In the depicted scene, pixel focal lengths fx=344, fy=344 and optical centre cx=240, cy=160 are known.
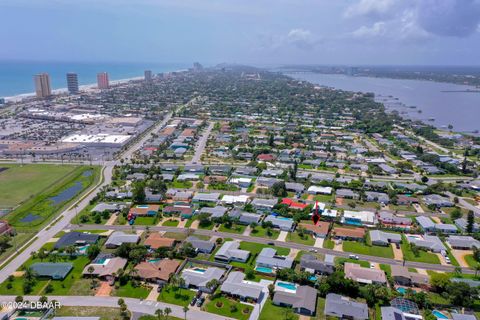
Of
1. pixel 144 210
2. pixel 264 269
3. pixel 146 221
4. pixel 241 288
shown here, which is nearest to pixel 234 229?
pixel 264 269

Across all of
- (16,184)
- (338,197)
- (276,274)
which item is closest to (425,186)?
(338,197)

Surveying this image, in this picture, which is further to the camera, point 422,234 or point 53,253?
point 422,234

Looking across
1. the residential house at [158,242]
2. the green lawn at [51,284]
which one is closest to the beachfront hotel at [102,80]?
the residential house at [158,242]

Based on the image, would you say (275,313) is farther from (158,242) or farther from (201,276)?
(158,242)

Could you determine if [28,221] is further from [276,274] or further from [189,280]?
[276,274]

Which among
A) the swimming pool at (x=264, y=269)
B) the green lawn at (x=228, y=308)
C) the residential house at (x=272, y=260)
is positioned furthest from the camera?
the residential house at (x=272, y=260)

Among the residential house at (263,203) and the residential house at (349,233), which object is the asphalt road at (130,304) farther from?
the residential house at (263,203)

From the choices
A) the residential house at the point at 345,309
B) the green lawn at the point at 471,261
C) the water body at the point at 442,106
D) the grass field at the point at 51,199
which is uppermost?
the water body at the point at 442,106
